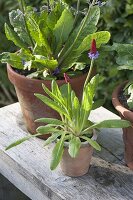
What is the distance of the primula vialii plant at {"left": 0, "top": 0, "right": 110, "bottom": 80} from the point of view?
1.76m

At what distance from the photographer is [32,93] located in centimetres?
180

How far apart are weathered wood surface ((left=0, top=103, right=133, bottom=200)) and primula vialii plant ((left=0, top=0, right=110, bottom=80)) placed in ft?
1.02

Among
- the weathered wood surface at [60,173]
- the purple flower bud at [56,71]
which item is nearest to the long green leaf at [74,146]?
the weathered wood surface at [60,173]

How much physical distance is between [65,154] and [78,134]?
9 cm

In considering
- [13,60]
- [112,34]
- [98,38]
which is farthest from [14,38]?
[112,34]

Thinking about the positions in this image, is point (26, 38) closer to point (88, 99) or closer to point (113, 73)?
point (88, 99)

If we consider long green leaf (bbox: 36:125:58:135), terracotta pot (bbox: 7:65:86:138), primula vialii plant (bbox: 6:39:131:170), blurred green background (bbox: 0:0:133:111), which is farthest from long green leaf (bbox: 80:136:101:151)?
blurred green background (bbox: 0:0:133:111)

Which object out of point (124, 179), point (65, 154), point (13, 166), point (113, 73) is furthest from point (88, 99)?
point (113, 73)

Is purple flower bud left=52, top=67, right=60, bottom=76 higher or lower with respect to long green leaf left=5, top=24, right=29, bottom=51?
lower

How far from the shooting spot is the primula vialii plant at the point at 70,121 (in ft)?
5.14

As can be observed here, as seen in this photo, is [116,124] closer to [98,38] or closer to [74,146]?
[74,146]

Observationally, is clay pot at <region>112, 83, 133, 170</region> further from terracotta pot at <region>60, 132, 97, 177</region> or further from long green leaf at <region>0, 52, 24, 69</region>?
long green leaf at <region>0, 52, 24, 69</region>

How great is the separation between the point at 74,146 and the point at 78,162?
0.16 metres

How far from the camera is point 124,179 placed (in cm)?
171
